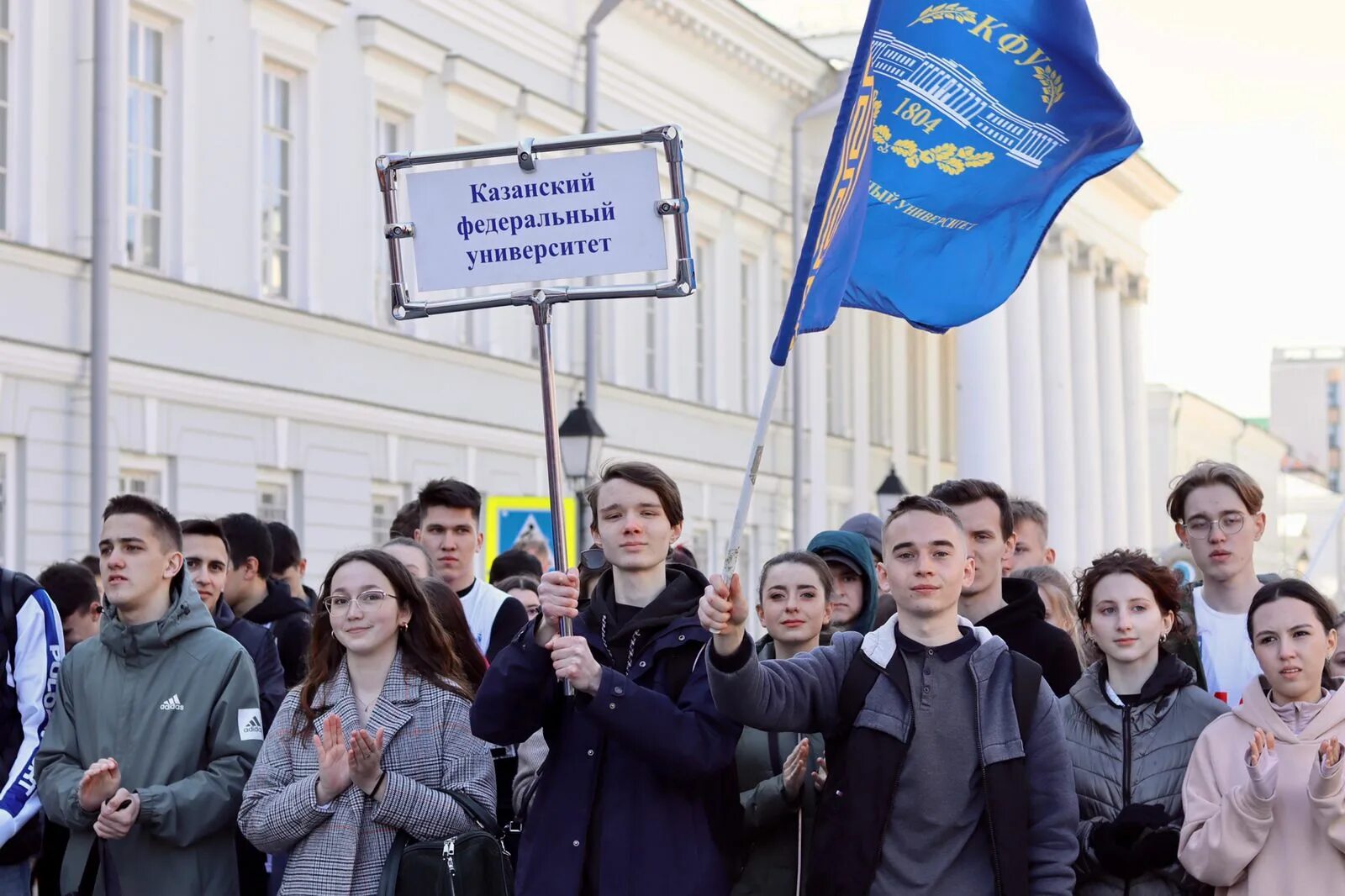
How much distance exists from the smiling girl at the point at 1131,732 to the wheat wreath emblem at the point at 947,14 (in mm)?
2320

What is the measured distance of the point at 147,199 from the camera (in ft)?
67.4

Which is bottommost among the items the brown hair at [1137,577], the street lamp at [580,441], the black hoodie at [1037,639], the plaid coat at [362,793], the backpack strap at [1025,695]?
the plaid coat at [362,793]

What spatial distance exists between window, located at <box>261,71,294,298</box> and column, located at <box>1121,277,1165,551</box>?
33.6 meters

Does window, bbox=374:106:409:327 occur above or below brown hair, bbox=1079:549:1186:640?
above

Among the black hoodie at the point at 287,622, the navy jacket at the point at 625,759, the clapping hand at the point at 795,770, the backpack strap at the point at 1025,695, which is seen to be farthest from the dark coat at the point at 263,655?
the backpack strap at the point at 1025,695

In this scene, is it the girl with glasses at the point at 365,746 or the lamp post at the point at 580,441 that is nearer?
the girl with glasses at the point at 365,746

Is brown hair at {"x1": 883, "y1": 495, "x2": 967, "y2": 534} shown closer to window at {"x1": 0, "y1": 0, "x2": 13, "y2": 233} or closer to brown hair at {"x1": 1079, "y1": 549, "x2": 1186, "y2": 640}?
brown hair at {"x1": 1079, "y1": 549, "x2": 1186, "y2": 640}

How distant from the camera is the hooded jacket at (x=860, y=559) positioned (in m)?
7.55

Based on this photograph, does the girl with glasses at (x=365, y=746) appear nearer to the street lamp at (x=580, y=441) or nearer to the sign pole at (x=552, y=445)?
the sign pole at (x=552, y=445)

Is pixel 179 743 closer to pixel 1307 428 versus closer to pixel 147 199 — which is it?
pixel 147 199

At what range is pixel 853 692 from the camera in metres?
5.72

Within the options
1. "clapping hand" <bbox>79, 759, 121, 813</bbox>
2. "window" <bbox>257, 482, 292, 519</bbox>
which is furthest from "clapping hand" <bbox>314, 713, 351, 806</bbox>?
"window" <bbox>257, 482, 292, 519</bbox>

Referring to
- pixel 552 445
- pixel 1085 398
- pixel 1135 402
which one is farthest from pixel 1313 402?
pixel 552 445

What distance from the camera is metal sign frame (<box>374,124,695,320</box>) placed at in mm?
6027
